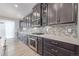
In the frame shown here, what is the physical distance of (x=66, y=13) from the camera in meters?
1.93

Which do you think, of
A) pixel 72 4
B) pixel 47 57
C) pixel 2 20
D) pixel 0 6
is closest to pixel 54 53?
pixel 47 57

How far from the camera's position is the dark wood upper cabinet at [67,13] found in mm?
1745

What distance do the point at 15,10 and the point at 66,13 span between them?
0.85 m

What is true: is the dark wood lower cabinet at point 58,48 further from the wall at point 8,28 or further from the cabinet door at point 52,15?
the wall at point 8,28

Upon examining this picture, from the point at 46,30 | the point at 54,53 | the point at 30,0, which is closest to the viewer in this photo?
the point at 30,0

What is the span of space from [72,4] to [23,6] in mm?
724

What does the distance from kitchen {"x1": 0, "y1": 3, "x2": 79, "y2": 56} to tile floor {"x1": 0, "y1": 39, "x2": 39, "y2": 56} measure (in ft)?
0.19

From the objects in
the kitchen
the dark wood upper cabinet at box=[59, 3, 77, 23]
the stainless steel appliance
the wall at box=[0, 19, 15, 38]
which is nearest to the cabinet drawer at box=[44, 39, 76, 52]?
the kitchen

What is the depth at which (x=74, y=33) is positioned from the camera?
1.93 m

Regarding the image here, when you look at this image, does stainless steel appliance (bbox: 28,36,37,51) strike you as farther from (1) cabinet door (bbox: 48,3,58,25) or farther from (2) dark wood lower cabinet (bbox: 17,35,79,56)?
(1) cabinet door (bbox: 48,3,58,25)

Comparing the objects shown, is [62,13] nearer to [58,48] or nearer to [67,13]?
[67,13]

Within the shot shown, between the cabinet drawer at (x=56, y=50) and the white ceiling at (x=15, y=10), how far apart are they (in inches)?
24.8

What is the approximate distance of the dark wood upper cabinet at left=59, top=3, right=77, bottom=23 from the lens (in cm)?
175

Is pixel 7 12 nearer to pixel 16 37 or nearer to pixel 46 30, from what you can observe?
pixel 16 37
